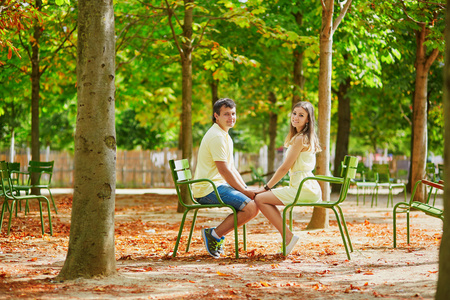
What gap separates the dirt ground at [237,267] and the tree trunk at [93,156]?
205mm

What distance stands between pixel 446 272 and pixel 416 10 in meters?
9.42

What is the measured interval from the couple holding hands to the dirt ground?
0.37 meters

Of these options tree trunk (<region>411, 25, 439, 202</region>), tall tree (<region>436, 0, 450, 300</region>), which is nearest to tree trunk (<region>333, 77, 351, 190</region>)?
tree trunk (<region>411, 25, 439, 202</region>)

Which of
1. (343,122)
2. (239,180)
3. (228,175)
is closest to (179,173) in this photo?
(228,175)

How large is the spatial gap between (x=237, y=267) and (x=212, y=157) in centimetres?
132

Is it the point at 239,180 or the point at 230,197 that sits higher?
the point at 239,180

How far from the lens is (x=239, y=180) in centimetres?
645

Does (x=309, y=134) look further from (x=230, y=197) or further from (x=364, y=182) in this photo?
(x=364, y=182)

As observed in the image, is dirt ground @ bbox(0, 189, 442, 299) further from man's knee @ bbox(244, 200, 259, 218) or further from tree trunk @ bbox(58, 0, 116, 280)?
man's knee @ bbox(244, 200, 259, 218)

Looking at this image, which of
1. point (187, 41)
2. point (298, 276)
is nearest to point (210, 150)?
point (298, 276)

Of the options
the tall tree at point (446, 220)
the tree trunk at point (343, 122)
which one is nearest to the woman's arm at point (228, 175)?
the tall tree at point (446, 220)

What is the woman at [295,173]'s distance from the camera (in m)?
6.25

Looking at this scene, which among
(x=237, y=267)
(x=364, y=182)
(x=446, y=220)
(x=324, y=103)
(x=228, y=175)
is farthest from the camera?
(x=364, y=182)

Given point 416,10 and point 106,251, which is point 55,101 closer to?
point 416,10
